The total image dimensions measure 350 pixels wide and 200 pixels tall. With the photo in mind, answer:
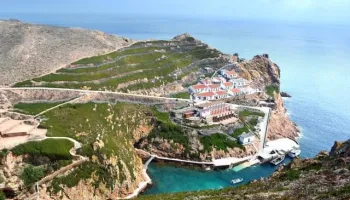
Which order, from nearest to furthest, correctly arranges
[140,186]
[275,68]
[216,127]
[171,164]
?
[140,186] < [171,164] < [216,127] < [275,68]

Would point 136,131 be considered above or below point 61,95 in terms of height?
below

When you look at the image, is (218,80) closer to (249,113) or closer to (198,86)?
(198,86)

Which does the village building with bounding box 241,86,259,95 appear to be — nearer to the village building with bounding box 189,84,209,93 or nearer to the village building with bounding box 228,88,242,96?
the village building with bounding box 228,88,242,96

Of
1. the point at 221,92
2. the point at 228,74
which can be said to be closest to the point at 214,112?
the point at 221,92

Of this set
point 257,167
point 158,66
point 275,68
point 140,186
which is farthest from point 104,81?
point 275,68

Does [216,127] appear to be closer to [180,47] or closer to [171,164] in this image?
[171,164]

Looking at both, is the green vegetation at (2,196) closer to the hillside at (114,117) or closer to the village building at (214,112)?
the hillside at (114,117)
